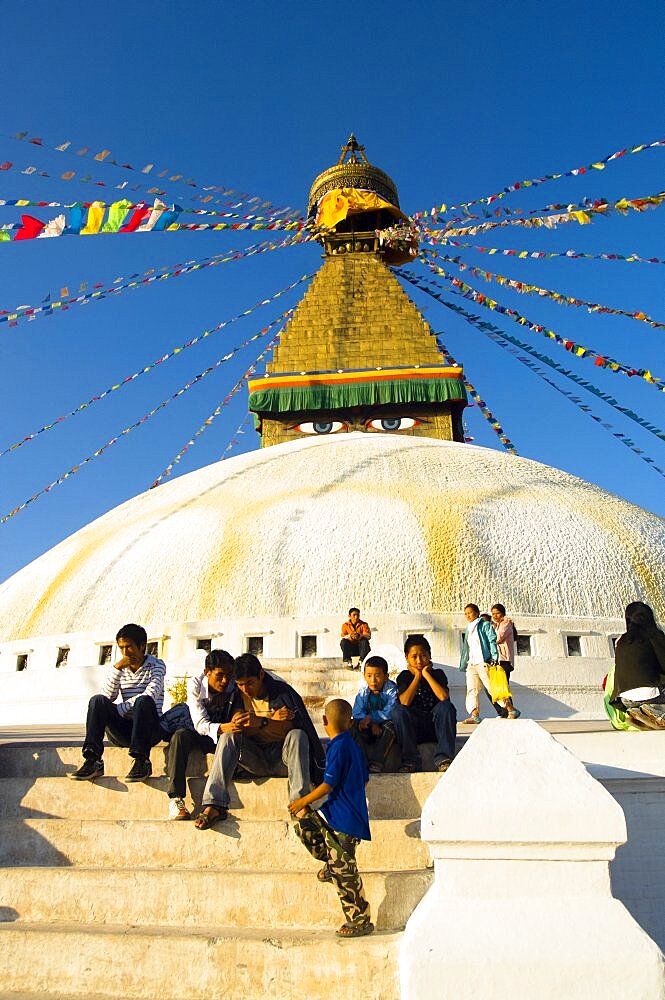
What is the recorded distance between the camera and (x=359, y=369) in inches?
739

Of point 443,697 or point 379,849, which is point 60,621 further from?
point 379,849

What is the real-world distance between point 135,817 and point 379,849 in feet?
4.17

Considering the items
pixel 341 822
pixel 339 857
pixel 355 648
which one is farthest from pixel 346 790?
pixel 355 648

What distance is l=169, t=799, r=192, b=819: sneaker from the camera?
3467 millimetres

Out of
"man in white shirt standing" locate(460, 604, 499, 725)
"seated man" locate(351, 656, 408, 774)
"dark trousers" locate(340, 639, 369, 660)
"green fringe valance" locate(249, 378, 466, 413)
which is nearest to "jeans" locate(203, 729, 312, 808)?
"seated man" locate(351, 656, 408, 774)

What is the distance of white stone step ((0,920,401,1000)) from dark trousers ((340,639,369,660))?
5275 mm

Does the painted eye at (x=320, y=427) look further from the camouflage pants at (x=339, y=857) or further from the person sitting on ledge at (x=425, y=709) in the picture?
the camouflage pants at (x=339, y=857)

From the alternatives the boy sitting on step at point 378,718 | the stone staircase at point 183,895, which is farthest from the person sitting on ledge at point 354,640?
the stone staircase at point 183,895

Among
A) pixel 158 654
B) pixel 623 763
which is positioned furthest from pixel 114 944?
pixel 158 654

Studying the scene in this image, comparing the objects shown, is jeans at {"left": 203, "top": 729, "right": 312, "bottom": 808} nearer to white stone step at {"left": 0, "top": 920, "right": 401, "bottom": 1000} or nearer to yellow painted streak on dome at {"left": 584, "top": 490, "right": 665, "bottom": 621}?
white stone step at {"left": 0, "top": 920, "right": 401, "bottom": 1000}

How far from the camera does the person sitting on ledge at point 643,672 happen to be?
4.34 metres

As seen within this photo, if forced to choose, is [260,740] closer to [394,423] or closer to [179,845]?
[179,845]

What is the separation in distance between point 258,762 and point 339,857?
82 centimetres

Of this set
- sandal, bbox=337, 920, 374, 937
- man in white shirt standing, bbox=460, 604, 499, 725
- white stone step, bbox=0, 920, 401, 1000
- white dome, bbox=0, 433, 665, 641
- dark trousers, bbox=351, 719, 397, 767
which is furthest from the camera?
white dome, bbox=0, 433, 665, 641
